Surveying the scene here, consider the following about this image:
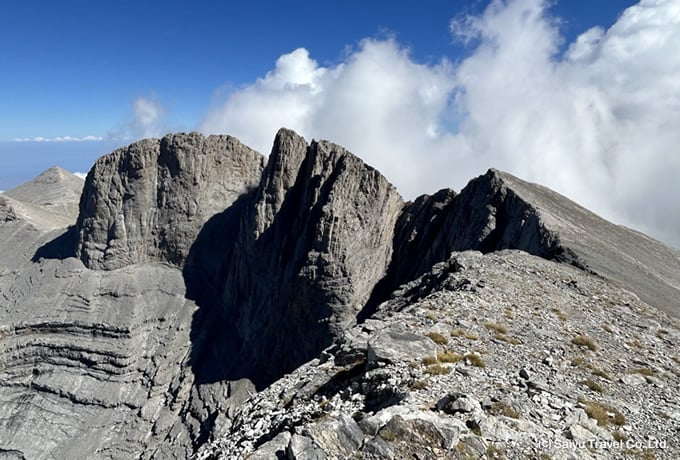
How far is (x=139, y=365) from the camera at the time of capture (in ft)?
255

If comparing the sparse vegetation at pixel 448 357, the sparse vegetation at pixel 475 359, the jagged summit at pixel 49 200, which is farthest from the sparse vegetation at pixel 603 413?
the jagged summit at pixel 49 200

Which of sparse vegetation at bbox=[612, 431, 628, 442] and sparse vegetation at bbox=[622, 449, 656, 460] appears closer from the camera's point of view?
sparse vegetation at bbox=[622, 449, 656, 460]

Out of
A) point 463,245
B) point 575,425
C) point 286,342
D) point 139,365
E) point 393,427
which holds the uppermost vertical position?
point 463,245

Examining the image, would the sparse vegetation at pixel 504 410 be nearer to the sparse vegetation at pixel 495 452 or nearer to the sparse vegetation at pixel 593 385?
the sparse vegetation at pixel 495 452

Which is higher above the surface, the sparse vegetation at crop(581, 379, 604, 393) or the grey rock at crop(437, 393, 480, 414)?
the sparse vegetation at crop(581, 379, 604, 393)

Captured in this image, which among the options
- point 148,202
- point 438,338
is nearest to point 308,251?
point 148,202

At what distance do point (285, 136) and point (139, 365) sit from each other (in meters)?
47.7

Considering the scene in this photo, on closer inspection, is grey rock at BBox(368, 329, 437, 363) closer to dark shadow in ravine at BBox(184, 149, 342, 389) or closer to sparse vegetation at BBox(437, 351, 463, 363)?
sparse vegetation at BBox(437, 351, 463, 363)

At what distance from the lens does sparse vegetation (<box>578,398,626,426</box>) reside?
503 inches

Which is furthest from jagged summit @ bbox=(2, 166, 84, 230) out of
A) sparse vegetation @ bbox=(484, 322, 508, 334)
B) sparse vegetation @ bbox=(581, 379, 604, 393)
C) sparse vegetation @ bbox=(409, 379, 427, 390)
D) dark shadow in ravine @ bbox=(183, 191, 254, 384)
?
sparse vegetation @ bbox=(581, 379, 604, 393)

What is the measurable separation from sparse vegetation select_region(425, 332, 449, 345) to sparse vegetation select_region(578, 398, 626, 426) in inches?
192

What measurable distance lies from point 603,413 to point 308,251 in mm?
52930

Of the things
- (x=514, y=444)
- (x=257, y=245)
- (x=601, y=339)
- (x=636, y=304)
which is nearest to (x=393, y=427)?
(x=514, y=444)

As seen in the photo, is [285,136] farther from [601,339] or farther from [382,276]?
[601,339]
